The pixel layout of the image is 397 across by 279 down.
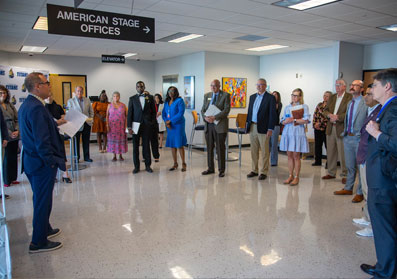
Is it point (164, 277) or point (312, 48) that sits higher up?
point (312, 48)

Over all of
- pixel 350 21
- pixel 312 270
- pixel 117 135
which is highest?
pixel 350 21

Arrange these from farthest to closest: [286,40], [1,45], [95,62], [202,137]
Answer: [95,62] → [202,137] → [1,45] → [286,40]

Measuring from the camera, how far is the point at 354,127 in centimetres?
475

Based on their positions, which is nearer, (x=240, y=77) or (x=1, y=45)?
(x=1, y=45)

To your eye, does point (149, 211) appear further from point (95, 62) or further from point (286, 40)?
point (95, 62)

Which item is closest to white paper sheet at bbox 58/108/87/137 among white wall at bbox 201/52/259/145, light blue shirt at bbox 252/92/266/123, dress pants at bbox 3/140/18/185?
dress pants at bbox 3/140/18/185

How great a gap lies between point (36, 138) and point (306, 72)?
24.7 ft

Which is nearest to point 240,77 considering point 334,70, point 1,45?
point 334,70

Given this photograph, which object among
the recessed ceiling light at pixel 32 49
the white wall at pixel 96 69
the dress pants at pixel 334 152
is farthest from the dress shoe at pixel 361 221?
the white wall at pixel 96 69

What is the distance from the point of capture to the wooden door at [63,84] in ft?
35.0

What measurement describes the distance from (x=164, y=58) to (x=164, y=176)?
641cm

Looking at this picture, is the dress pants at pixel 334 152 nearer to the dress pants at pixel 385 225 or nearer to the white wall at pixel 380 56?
the white wall at pixel 380 56

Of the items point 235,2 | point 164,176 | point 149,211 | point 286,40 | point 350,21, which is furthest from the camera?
point 286,40

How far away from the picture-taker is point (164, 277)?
2.71 m
